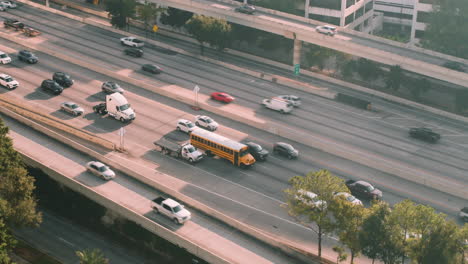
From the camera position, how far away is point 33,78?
340 feet

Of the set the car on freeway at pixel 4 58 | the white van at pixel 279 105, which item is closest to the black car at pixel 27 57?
the car on freeway at pixel 4 58

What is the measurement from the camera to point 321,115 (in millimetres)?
100500

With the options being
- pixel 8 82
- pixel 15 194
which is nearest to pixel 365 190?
pixel 15 194

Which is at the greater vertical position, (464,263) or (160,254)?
(464,263)

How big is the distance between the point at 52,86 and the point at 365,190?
4932 cm

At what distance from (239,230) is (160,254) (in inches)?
338

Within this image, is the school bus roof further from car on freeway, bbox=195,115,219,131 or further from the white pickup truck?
the white pickup truck

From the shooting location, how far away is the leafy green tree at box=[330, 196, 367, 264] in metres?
60.2

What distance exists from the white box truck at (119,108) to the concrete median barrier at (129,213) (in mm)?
15729

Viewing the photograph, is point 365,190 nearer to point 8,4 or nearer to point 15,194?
point 15,194

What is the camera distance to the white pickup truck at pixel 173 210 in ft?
227

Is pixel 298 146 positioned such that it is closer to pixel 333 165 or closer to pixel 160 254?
pixel 333 165

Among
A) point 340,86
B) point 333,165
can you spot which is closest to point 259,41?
point 340,86

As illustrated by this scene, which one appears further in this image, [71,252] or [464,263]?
[71,252]
